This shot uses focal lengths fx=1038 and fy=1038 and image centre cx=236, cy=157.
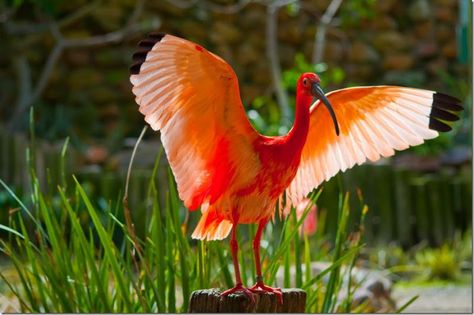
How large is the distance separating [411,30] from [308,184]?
28.2ft

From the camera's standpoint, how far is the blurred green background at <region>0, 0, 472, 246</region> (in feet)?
26.5

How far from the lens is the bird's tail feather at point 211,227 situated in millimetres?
2257

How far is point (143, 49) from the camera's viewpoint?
2.06m

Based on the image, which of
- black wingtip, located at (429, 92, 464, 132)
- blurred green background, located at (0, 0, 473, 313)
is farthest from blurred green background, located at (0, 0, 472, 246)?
black wingtip, located at (429, 92, 464, 132)

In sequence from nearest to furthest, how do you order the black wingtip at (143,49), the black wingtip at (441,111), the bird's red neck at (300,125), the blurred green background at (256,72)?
1. the black wingtip at (143,49)
2. the bird's red neck at (300,125)
3. the black wingtip at (441,111)
4. the blurred green background at (256,72)

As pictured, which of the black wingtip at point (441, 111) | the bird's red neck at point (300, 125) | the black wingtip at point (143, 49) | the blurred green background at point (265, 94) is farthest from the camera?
the blurred green background at point (265, 94)

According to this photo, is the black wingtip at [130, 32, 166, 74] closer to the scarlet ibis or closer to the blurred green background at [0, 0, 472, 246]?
the scarlet ibis

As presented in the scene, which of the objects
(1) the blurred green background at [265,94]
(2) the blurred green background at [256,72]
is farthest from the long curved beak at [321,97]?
(2) the blurred green background at [256,72]

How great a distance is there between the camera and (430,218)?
816cm

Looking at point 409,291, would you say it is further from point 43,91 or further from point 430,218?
point 43,91

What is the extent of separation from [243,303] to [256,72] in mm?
8172

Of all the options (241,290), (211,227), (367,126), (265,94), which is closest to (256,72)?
(265,94)

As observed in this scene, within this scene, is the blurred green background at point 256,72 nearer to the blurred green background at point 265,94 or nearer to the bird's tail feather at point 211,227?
the blurred green background at point 265,94

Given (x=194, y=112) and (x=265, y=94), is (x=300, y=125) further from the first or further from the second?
(x=265, y=94)
